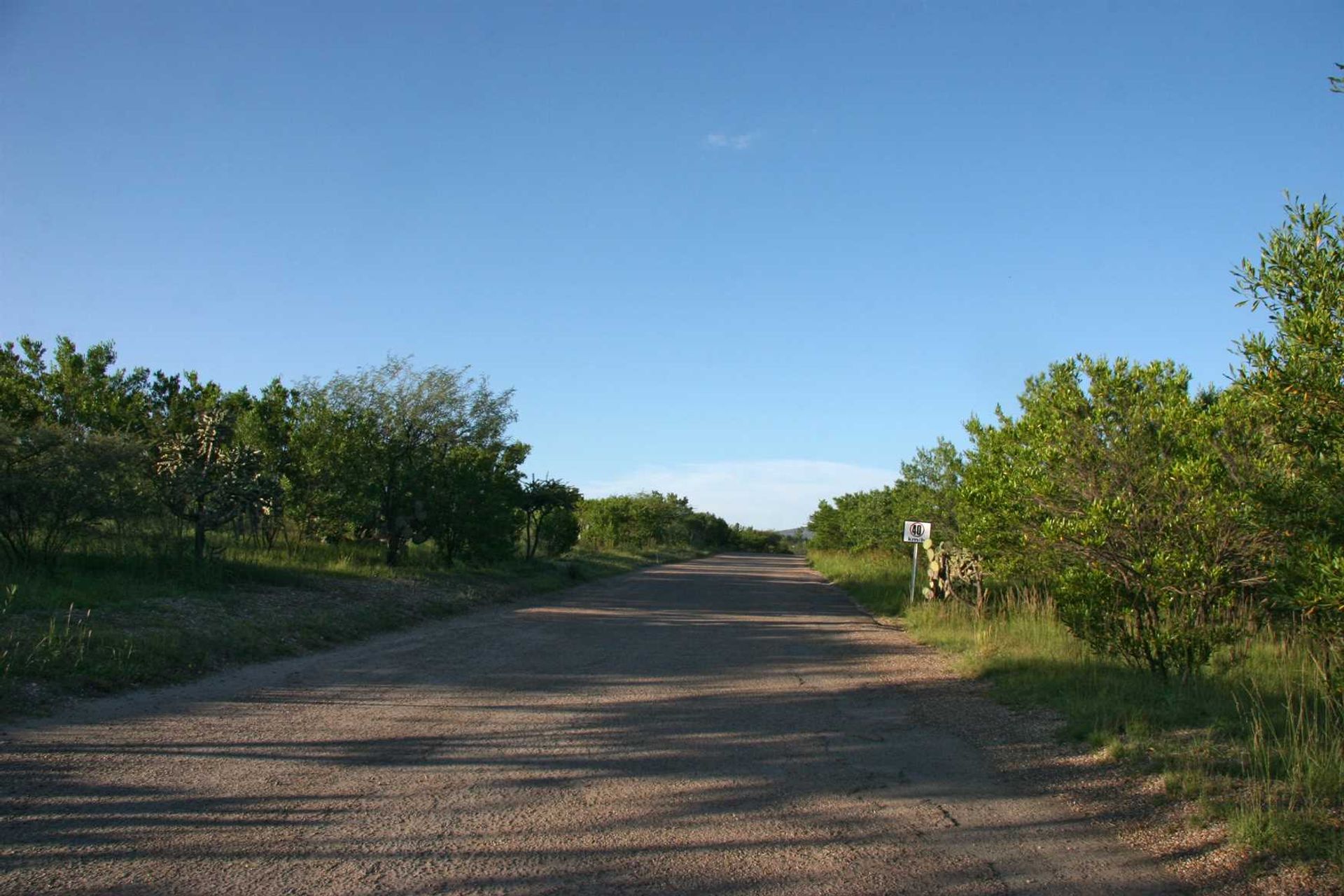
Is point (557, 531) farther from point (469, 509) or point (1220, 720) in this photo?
point (1220, 720)

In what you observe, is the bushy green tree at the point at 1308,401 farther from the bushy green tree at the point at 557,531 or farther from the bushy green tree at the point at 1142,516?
the bushy green tree at the point at 557,531

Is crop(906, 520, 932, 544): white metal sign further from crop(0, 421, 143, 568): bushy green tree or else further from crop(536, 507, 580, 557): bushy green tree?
crop(536, 507, 580, 557): bushy green tree

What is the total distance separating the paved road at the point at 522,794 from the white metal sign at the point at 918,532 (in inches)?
392

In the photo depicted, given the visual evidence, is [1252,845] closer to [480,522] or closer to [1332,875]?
[1332,875]

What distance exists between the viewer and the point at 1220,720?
7.55 meters

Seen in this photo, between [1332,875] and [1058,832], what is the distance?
1.35 meters

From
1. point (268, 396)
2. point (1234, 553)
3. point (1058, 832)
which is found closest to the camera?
point (1058, 832)

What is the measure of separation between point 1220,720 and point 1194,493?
7.45 ft

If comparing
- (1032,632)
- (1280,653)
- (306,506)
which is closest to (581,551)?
(306,506)

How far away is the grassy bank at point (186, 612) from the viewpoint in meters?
8.85

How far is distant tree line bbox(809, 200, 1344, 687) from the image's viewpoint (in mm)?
5988

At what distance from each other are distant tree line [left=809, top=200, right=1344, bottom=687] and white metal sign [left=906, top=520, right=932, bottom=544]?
21.6 feet

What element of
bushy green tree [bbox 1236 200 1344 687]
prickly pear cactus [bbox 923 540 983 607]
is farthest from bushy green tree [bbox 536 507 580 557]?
bushy green tree [bbox 1236 200 1344 687]

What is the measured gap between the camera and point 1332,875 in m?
4.68
